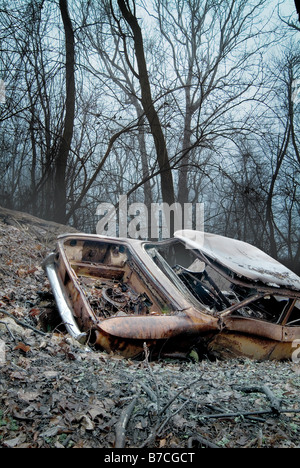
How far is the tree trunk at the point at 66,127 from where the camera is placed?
978cm

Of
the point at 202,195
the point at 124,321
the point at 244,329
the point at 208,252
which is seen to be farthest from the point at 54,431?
the point at 202,195

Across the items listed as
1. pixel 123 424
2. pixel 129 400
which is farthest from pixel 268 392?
pixel 123 424

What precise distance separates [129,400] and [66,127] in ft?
31.5

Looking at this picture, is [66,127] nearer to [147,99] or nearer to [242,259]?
[147,99]

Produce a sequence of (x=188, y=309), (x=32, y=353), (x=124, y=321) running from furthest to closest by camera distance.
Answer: (x=188, y=309), (x=124, y=321), (x=32, y=353)

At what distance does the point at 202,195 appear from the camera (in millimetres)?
24781

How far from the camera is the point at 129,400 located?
2154 millimetres

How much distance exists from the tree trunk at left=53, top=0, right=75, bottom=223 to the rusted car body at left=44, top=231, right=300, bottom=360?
6.18m

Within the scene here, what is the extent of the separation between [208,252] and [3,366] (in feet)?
8.78

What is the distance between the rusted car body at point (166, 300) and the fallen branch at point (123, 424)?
3.20 ft

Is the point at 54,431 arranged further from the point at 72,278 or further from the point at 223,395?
the point at 72,278

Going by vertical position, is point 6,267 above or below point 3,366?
above

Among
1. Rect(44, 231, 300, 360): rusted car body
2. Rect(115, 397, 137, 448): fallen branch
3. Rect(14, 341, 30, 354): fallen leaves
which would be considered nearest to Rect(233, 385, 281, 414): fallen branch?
Rect(44, 231, 300, 360): rusted car body

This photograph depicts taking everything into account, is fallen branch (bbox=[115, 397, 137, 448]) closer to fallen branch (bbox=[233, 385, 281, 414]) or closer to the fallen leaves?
fallen branch (bbox=[233, 385, 281, 414])
